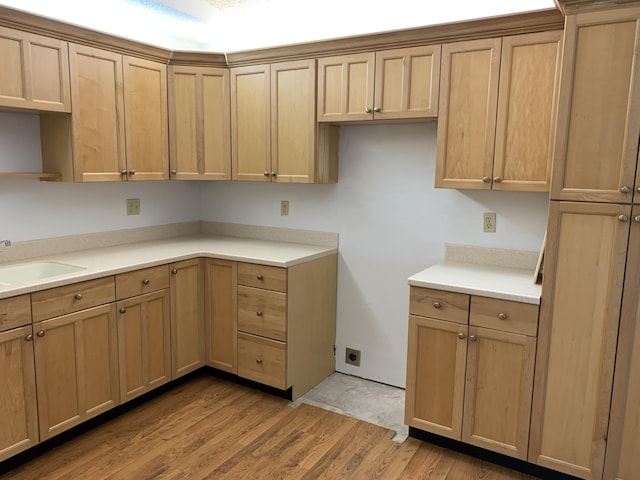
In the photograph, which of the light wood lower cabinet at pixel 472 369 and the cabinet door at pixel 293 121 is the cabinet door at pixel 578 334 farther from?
the cabinet door at pixel 293 121

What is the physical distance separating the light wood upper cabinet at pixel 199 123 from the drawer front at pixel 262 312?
86 cm

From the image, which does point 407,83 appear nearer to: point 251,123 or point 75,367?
point 251,123

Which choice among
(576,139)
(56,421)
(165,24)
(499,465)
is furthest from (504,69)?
(56,421)

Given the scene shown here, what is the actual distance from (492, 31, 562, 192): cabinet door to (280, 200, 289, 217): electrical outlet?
1.55m

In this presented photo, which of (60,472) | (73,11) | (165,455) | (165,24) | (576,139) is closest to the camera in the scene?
(576,139)

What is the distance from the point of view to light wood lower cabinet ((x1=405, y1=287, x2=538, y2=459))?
2.24 metres

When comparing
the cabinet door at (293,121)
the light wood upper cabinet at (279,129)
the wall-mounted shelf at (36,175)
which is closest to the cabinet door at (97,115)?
the wall-mounted shelf at (36,175)

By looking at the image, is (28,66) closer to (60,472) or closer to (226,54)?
(226,54)

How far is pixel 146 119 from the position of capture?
10.1 feet

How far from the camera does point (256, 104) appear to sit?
316cm

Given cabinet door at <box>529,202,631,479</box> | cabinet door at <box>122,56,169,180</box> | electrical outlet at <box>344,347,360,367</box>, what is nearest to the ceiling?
cabinet door at <box>122,56,169,180</box>

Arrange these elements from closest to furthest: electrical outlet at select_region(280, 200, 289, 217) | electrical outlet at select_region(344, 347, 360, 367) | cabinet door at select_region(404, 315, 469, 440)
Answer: cabinet door at select_region(404, 315, 469, 440)
electrical outlet at select_region(344, 347, 360, 367)
electrical outlet at select_region(280, 200, 289, 217)

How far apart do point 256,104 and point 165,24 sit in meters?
0.93

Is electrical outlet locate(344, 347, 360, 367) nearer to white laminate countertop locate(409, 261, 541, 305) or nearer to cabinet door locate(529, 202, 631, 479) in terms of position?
white laminate countertop locate(409, 261, 541, 305)
